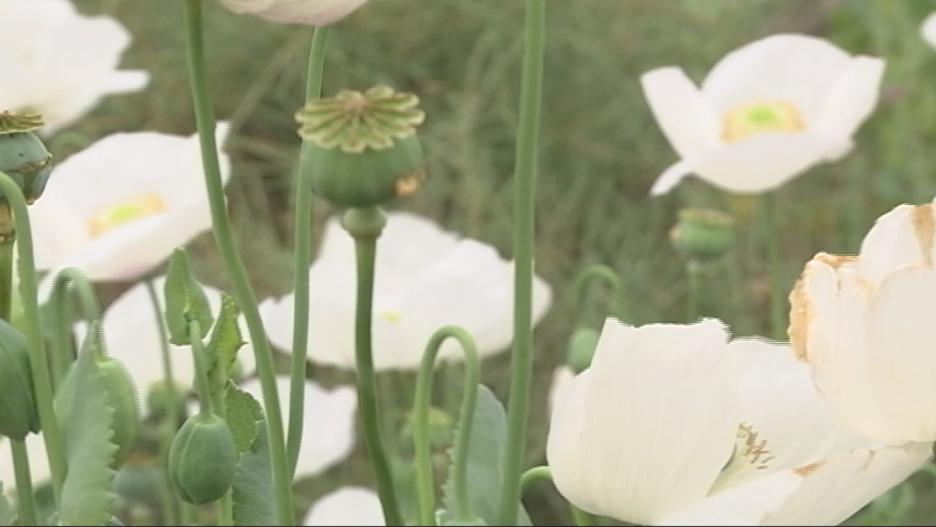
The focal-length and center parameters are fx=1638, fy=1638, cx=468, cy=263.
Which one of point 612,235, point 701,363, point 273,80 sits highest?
point 701,363

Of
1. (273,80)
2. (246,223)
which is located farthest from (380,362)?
(273,80)

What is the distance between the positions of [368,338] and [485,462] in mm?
74

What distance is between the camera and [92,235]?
21.8 inches

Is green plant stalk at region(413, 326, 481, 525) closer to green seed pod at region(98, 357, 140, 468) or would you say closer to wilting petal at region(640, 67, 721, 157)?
green seed pod at region(98, 357, 140, 468)

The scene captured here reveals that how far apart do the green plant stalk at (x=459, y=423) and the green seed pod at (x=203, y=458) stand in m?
0.04

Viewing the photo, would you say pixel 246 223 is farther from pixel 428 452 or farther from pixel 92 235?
pixel 428 452

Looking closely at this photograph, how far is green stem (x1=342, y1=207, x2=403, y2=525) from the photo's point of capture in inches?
10.8

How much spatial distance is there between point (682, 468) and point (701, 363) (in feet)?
0.06

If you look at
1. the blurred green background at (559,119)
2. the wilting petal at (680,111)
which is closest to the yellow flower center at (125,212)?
the wilting petal at (680,111)

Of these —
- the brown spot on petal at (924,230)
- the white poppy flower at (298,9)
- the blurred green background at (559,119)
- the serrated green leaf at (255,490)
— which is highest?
the white poppy flower at (298,9)

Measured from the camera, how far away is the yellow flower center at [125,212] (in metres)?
0.55

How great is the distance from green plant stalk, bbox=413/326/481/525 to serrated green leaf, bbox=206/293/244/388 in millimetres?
38

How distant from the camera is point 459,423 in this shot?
32 centimetres

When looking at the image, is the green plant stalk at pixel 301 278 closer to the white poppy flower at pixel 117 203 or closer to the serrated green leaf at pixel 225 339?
the serrated green leaf at pixel 225 339
